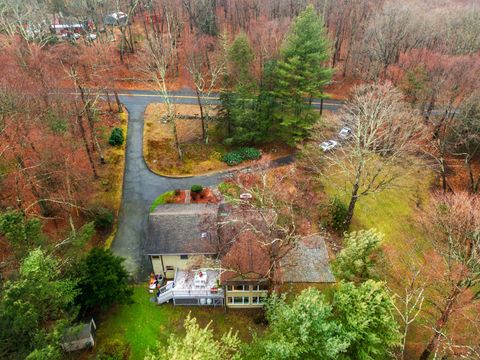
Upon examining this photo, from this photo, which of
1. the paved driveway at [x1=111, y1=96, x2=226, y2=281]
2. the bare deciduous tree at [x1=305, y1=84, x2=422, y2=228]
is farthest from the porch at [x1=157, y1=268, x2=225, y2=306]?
the bare deciduous tree at [x1=305, y1=84, x2=422, y2=228]

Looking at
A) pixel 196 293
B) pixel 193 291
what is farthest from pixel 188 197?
pixel 196 293

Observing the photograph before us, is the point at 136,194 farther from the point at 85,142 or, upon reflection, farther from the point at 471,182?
the point at 471,182

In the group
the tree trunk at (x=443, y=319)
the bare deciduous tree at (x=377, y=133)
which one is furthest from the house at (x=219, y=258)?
the bare deciduous tree at (x=377, y=133)

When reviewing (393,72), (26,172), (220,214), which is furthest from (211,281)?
(393,72)

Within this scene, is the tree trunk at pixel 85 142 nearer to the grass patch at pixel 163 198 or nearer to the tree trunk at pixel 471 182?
the grass patch at pixel 163 198

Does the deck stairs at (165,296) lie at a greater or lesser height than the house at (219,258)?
lesser

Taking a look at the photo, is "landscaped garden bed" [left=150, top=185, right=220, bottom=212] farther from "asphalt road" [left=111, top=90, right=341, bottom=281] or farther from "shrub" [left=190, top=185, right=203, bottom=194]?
"asphalt road" [left=111, top=90, right=341, bottom=281]
